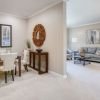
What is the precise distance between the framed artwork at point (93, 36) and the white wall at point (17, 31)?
4386 mm

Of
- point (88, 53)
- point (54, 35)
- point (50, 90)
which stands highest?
point (54, 35)

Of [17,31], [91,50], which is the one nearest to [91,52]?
[91,50]

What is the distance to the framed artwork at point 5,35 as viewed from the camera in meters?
5.20

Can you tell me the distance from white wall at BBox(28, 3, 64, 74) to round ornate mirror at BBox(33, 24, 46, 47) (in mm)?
192

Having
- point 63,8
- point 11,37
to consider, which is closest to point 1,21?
point 11,37

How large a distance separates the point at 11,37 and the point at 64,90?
3.93 metres

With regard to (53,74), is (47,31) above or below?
above

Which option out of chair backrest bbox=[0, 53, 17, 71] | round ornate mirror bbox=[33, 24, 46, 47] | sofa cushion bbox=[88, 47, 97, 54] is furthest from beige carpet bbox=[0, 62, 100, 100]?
sofa cushion bbox=[88, 47, 97, 54]

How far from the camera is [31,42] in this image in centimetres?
562

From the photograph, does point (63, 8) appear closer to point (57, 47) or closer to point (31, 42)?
point (57, 47)

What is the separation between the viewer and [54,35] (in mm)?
4078

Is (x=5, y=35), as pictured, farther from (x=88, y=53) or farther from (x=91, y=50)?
(x=91, y=50)

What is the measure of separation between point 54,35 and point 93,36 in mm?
4368

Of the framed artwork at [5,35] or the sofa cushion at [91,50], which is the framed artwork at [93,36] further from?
the framed artwork at [5,35]
